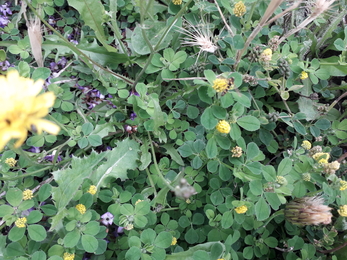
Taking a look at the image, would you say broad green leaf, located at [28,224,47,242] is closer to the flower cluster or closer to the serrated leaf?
the serrated leaf

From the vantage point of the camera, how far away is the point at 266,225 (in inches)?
86.5

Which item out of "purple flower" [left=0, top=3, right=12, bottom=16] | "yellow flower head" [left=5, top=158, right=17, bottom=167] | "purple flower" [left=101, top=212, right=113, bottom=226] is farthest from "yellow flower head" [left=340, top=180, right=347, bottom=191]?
"purple flower" [left=0, top=3, right=12, bottom=16]

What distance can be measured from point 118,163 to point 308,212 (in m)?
1.30

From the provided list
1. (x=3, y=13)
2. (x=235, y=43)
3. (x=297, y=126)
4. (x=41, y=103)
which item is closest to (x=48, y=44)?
(x=3, y=13)

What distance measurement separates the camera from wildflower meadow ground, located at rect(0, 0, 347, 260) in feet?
5.88

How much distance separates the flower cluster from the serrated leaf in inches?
44.1

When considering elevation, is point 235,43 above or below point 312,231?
above

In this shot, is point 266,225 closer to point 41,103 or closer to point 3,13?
point 41,103

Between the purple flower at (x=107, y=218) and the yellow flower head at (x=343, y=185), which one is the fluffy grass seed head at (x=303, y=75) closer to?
the yellow flower head at (x=343, y=185)

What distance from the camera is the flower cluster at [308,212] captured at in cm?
156

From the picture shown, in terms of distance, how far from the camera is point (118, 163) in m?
2.13

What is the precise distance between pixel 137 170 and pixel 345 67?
6.10 ft

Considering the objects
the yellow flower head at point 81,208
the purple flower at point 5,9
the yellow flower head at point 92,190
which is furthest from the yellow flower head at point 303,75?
the purple flower at point 5,9

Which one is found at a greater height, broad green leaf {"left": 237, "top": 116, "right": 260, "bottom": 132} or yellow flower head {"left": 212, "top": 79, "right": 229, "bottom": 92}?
yellow flower head {"left": 212, "top": 79, "right": 229, "bottom": 92}
